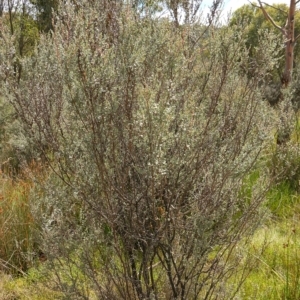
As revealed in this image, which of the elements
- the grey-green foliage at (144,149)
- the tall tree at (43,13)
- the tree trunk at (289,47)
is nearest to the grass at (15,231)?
the grey-green foliage at (144,149)

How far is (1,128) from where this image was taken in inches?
367

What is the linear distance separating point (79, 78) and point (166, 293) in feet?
4.33

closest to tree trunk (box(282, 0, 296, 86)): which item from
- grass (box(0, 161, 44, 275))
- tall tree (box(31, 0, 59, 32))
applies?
grass (box(0, 161, 44, 275))

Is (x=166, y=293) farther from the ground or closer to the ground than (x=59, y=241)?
closer to the ground

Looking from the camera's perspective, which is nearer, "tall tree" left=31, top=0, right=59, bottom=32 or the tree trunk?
the tree trunk

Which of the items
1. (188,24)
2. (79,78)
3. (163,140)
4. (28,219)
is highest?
(188,24)

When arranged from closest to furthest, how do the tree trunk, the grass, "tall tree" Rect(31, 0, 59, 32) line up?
the grass, the tree trunk, "tall tree" Rect(31, 0, 59, 32)

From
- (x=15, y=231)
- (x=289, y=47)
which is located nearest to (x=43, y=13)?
(x=289, y=47)

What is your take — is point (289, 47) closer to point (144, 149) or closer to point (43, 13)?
point (144, 149)

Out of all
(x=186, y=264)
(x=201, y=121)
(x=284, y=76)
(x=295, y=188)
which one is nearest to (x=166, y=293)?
(x=186, y=264)

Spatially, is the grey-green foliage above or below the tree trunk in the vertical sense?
below

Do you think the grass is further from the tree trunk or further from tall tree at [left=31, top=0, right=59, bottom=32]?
tall tree at [left=31, top=0, right=59, bottom=32]

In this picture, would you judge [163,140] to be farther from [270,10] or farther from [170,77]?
[270,10]

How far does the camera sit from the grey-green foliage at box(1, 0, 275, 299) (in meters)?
2.02
